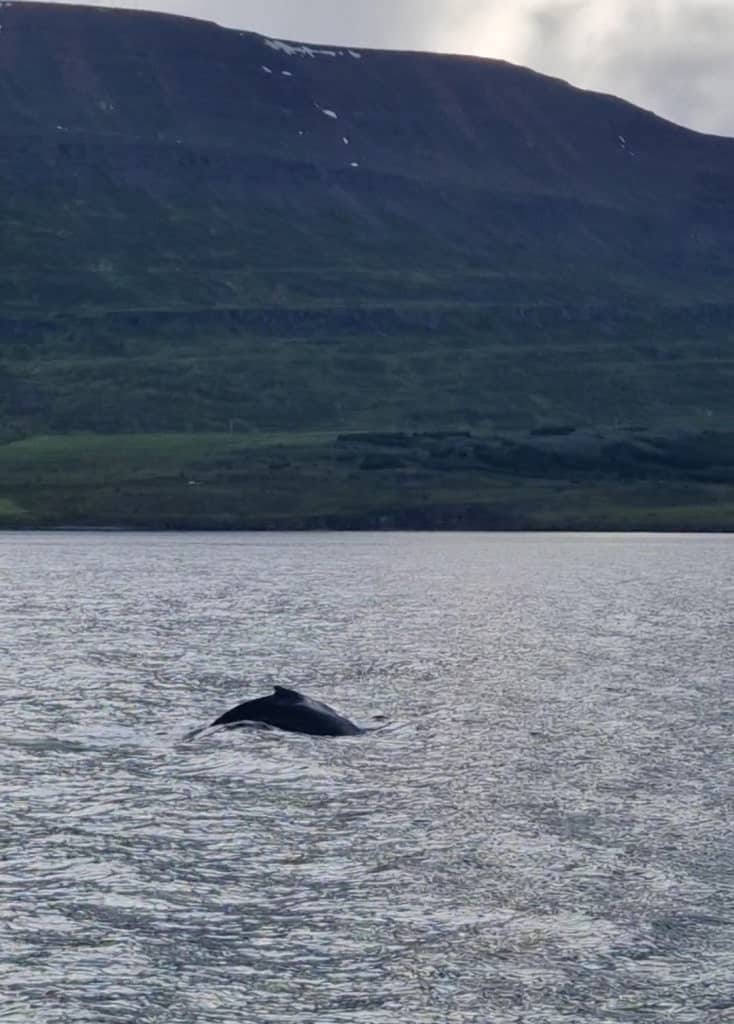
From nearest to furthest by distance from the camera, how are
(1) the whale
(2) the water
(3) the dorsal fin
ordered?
(2) the water < (1) the whale < (3) the dorsal fin

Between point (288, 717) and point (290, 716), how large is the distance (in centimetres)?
7

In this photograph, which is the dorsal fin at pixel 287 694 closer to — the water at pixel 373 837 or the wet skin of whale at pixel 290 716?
the wet skin of whale at pixel 290 716

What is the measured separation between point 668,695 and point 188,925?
36.4 metres

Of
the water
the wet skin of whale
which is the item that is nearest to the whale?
the wet skin of whale

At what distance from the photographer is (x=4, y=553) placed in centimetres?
18988

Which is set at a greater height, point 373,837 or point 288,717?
point 288,717

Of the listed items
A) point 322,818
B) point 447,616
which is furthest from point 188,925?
point 447,616

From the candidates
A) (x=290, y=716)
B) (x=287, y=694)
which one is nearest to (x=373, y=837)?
(x=290, y=716)

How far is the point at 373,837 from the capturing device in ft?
127

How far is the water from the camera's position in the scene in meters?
28.1

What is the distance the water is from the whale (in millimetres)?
1203

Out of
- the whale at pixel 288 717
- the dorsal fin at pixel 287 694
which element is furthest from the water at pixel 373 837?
the dorsal fin at pixel 287 694

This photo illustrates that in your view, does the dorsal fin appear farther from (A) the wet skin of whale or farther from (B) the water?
(B) the water

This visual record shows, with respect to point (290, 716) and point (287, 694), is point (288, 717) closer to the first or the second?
point (290, 716)
